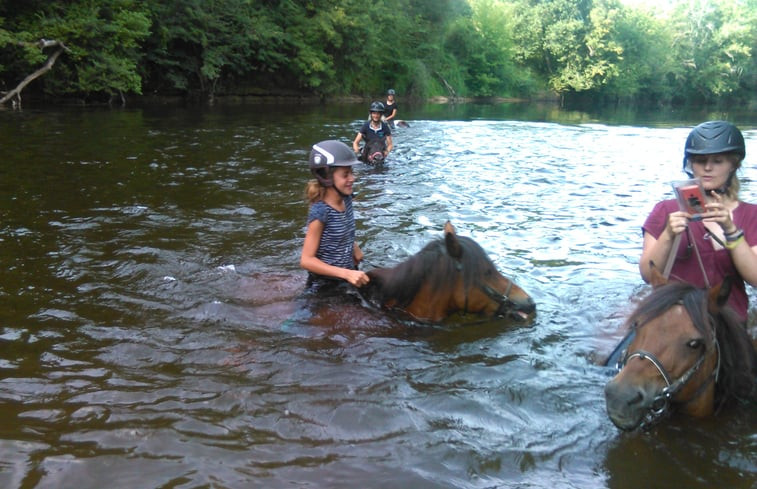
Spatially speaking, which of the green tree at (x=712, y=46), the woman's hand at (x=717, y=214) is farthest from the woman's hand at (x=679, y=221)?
the green tree at (x=712, y=46)

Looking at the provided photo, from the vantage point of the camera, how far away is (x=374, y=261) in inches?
306

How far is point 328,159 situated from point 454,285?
163cm

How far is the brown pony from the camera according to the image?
16.5ft

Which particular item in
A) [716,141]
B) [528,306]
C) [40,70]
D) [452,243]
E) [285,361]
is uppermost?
[40,70]

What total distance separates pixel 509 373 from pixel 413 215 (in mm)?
5867

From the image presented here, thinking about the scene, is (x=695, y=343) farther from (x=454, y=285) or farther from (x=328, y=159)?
(x=328, y=159)

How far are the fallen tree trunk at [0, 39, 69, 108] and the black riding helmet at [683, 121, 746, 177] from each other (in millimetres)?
28647

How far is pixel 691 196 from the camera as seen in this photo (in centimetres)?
354

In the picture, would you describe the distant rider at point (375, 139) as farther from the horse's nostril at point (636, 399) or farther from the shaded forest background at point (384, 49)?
the shaded forest background at point (384, 49)

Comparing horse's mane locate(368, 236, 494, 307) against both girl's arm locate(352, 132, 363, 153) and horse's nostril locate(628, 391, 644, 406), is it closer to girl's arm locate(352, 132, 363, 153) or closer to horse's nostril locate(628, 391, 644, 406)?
horse's nostril locate(628, 391, 644, 406)

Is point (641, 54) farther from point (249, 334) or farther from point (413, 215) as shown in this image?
point (249, 334)

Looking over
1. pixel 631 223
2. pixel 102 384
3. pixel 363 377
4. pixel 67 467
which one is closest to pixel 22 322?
pixel 102 384

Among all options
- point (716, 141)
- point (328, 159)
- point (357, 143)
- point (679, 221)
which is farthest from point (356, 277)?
point (357, 143)

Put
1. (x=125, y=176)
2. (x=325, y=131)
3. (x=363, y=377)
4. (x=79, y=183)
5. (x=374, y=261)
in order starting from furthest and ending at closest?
(x=325, y=131) < (x=125, y=176) < (x=79, y=183) < (x=374, y=261) < (x=363, y=377)
